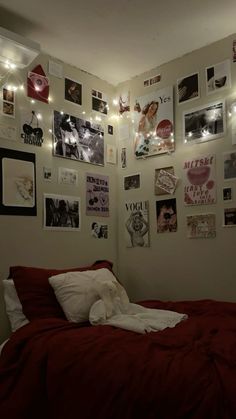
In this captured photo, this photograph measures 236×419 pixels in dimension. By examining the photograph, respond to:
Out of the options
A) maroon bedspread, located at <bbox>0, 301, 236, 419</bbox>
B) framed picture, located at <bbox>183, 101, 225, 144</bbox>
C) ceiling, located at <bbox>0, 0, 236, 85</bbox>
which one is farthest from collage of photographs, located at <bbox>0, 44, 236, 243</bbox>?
maroon bedspread, located at <bbox>0, 301, 236, 419</bbox>

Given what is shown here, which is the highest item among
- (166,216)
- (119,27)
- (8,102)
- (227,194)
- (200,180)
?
(119,27)

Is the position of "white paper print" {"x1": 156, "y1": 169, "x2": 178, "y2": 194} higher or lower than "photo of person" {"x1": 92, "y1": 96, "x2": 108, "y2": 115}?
lower

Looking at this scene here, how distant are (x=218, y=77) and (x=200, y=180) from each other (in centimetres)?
73

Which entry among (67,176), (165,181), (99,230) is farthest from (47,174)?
(165,181)

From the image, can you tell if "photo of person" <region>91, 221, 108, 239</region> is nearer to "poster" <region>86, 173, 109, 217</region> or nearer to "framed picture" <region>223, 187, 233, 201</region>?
"poster" <region>86, 173, 109, 217</region>

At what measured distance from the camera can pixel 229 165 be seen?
2.54 metres

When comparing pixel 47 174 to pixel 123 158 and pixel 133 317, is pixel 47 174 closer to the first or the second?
pixel 123 158

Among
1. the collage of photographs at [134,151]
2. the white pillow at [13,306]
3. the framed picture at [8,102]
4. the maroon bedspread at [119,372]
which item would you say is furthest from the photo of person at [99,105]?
the maroon bedspread at [119,372]

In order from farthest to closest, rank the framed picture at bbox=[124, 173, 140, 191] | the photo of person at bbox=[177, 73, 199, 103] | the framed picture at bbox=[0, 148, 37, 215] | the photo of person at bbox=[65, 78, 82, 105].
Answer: the framed picture at bbox=[124, 173, 140, 191], the photo of person at bbox=[65, 78, 82, 105], the photo of person at bbox=[177, 73, 199, 103], the framed picture at bbox=[0, 148, 37, 215]

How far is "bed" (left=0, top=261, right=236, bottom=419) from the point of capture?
1.23 m

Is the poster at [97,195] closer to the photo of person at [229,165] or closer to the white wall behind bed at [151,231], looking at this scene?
the white wall behind bed at [151,231]

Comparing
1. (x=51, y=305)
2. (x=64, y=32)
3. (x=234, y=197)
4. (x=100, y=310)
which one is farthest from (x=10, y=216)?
(x=234, y=197)

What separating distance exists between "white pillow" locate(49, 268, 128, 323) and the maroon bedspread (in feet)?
0.37

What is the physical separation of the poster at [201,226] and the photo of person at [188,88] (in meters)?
0.88
